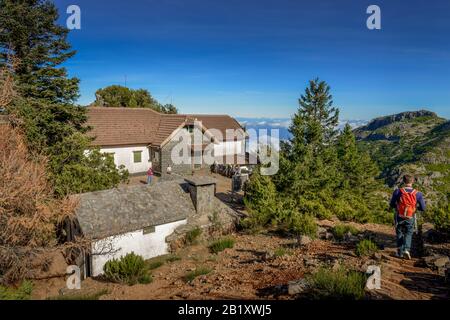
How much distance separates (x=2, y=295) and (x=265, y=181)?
44.8 ft

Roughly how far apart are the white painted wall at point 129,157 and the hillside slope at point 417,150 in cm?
5644

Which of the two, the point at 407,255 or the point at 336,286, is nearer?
the point at 336,286

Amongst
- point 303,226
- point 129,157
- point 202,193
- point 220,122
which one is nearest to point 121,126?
point 129,157

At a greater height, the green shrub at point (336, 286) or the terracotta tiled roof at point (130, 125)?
the terracotta tiled roof at point (130, 125)

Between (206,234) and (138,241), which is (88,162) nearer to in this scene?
(138,241)

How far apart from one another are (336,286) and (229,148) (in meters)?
36.2

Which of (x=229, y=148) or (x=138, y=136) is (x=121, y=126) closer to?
(x=138, y=136)

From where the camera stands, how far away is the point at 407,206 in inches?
317

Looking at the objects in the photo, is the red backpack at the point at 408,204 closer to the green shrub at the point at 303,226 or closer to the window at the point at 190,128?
the green shrub at the point at 303,226

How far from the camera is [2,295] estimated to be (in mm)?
7590

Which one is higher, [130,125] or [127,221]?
[130,125]

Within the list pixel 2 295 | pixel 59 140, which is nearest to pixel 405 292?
pixel 2 295

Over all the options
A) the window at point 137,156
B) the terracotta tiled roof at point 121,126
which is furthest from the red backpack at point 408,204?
the window at point 137,156

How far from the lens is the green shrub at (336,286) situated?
5.75 meters
